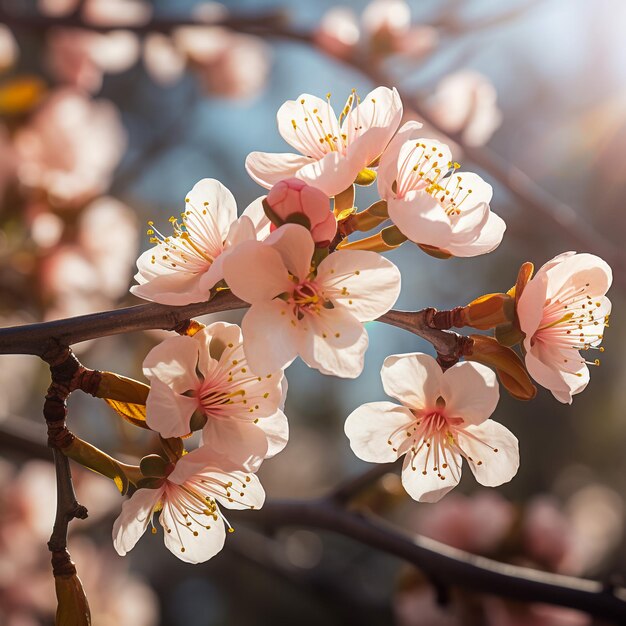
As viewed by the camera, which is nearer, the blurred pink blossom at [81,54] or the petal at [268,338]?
the petal at [268,338]

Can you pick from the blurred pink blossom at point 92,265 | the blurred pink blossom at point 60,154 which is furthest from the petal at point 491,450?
the blurred pink blossom at point 60,154

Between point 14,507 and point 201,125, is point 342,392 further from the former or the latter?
point 14,507

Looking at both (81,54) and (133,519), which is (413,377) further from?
(81,54)

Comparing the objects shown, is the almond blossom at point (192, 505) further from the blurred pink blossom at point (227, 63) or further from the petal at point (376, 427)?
the blurred pink blossom at point (227, 63)

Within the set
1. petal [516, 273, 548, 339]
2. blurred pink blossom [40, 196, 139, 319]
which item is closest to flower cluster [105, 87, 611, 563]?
petal [516, 273, 548, 339]

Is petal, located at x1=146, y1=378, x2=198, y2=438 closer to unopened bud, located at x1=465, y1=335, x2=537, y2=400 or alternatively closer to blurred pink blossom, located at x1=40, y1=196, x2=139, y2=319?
unopened bud, located at x1=465, y1=335, x2=537, y2=400

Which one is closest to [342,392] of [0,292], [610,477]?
[610,477]

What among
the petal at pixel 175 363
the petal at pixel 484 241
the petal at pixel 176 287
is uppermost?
the petal at pixel 484 241
